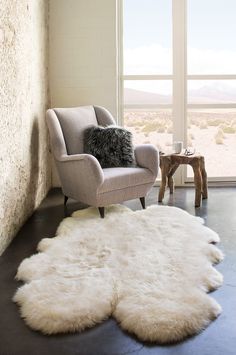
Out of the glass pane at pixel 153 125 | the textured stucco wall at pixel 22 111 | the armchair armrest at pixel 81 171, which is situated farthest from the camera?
the glass pane at pixel 153 125

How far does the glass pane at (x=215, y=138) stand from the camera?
5180mm

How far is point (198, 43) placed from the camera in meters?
5.08

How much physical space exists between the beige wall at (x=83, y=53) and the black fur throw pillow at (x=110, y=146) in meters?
1.01

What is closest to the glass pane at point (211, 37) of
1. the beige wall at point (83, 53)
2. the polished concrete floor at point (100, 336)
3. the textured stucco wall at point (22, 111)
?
the beige wall at point (83, 53)

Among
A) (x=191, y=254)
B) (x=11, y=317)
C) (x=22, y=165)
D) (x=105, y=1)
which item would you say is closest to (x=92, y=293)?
(x=11, y=317)

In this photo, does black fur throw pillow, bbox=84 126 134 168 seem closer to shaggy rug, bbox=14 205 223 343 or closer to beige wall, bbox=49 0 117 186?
shaggy rug, bbox=14 205 223 343

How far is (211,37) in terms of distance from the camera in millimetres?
5098

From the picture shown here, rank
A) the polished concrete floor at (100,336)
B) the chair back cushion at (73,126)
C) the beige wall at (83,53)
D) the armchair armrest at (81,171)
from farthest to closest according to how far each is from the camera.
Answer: the beige wall at (83,53) < the chair back cushion at (73,126) < the armchair armrest at (81,171) < the polished concrete floor at (100,336)

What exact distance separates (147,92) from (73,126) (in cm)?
135

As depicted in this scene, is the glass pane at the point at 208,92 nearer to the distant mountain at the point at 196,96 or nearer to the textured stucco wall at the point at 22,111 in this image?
the distant mountain at the point at 196,96

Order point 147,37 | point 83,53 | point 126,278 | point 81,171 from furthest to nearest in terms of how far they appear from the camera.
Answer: point 147,37 → point 83,53 → point 81,171 → point 126,278

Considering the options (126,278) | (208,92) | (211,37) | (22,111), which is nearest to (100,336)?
(126,278)

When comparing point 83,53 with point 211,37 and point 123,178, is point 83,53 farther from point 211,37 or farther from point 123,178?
point 123,178

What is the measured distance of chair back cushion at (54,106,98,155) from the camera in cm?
412
